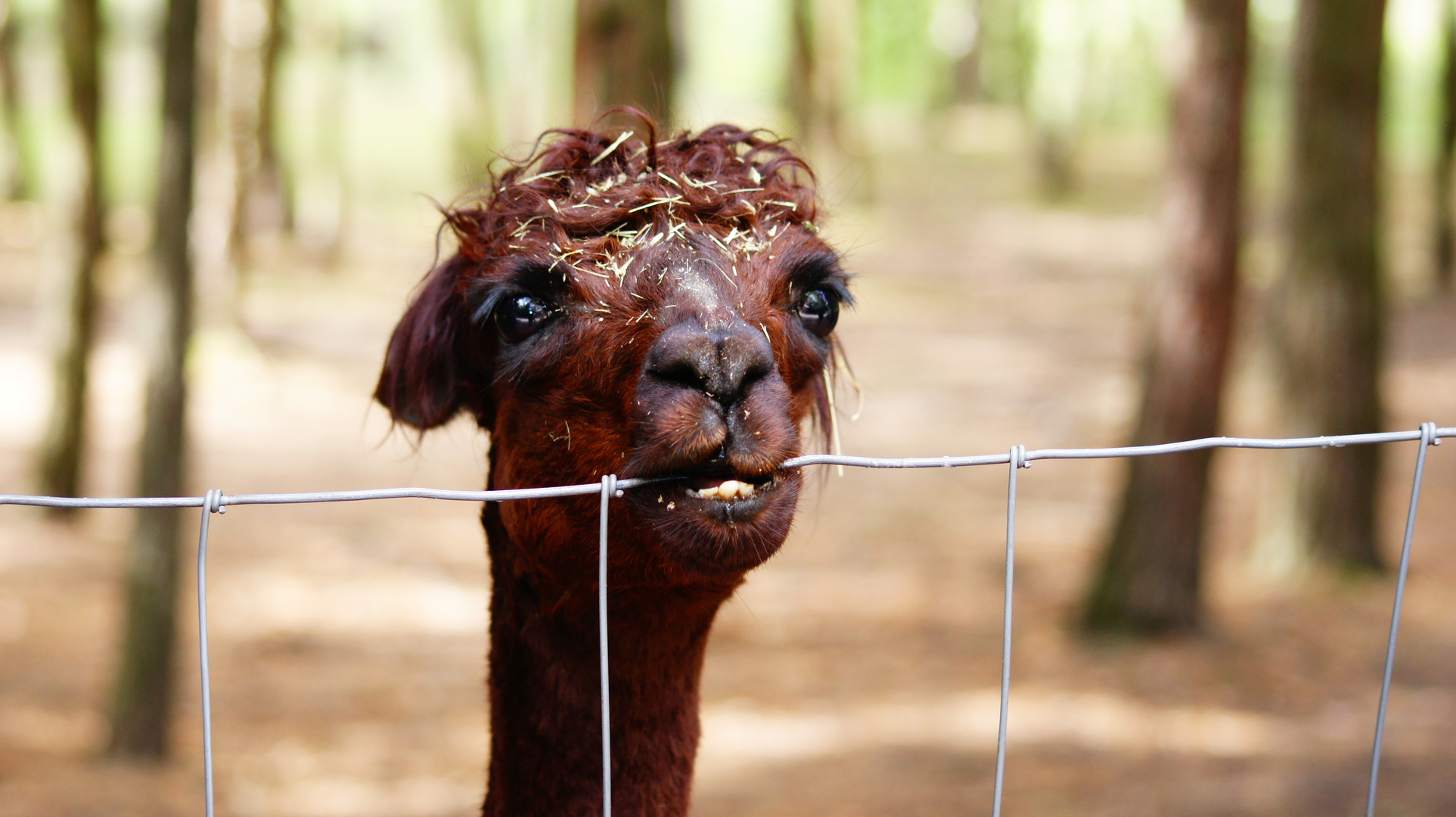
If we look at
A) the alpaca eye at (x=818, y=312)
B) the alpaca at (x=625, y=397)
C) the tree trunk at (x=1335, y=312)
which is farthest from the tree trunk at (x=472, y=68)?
the alpaca eye at (x=818, y=312)

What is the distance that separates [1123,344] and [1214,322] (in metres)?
11.2

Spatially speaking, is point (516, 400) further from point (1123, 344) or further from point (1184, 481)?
point (1123, 344)

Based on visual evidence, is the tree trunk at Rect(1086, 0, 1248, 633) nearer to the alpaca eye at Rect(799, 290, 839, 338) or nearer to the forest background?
the forest background

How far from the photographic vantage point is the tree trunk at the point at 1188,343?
24.7 feet

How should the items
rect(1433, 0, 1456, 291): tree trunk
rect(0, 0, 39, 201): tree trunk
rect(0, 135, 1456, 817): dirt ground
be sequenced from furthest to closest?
1. rect(0, 0, 39, 201): tree trunk
2. rect(1433, 0, 1456, 291): tree trunk
3. rect(0, 135, 1456, 817): dirt ground

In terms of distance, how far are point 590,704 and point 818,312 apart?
39.3 inches

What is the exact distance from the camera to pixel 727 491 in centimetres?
225

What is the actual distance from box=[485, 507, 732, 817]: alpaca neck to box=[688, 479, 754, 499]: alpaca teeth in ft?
1.40

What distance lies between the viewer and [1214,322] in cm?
770

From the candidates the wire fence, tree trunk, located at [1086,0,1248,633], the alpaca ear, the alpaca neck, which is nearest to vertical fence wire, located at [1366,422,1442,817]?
the wire fence

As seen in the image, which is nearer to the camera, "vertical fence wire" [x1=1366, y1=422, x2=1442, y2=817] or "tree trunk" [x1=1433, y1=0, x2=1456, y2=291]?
"vertical fence wire" [x1=1366, y1=422, x2=1442, y2=817]

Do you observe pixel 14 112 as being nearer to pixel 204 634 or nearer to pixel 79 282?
pixel 79 282

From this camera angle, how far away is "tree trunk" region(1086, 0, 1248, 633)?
24.7ft

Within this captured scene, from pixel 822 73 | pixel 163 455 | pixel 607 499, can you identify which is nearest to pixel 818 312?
pixel 607 499
